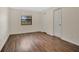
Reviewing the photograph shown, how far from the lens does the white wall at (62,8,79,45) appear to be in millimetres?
Answer: 3170

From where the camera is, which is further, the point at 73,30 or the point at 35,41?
the point at 73,30

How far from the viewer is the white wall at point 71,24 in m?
3.17

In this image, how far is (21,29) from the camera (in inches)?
121

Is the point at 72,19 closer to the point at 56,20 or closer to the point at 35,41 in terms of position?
the point at 56,20

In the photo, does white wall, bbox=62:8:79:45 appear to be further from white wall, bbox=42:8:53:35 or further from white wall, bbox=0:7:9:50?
white wall, bbox=0:7:9:50

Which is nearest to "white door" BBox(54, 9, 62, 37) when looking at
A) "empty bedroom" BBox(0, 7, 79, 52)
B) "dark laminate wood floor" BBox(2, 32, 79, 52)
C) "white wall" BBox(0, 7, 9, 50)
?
"empty bedroom" BBox(0, 7, 79, 52)

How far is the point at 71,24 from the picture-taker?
10.9 feet

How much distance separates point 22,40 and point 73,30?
1.69 m

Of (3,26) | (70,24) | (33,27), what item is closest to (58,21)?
(70,24)

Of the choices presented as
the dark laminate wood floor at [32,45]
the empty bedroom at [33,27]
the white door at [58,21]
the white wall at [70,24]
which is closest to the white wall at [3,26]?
the empty bedroom at [33,27]

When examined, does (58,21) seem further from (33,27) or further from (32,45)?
(32,45)

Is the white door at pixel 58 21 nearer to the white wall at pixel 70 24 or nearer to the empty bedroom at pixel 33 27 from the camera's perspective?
the empty bedroom at pixel 33 27

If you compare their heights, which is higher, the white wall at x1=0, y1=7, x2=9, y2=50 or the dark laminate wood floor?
the white wall at x1=0, y1=7, x2=9, y2=50
